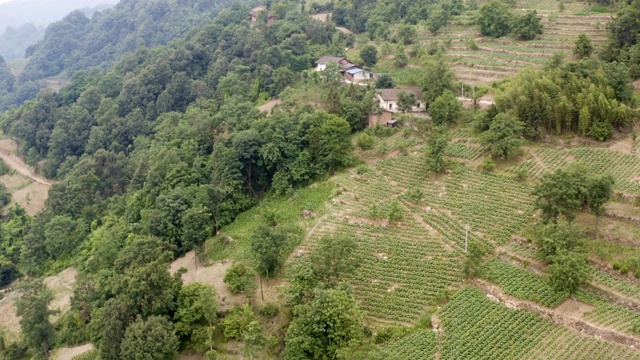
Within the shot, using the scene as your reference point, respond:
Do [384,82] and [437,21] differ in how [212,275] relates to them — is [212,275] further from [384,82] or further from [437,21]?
[437,21]

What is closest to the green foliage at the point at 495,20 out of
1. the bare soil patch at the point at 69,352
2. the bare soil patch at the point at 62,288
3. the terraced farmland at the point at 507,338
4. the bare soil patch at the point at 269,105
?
the bare soil patch at the point at 269,105

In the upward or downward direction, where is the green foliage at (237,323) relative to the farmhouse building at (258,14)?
downward

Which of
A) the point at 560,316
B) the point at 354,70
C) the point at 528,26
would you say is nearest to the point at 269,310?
Result: the point at 560,316

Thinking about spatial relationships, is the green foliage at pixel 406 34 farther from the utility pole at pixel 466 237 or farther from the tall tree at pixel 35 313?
the tall tree at pixel 35 313

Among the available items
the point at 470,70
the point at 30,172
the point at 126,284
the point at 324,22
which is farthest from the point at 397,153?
the point at 30,172

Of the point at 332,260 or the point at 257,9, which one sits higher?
the point at 257,9

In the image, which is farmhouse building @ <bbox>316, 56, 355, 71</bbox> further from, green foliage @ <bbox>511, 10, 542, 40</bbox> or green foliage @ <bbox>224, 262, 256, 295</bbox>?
green foliage @ <bbox>224, 262, 256, 295</bbox>

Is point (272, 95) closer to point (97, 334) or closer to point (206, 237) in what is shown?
point (206, 237)
